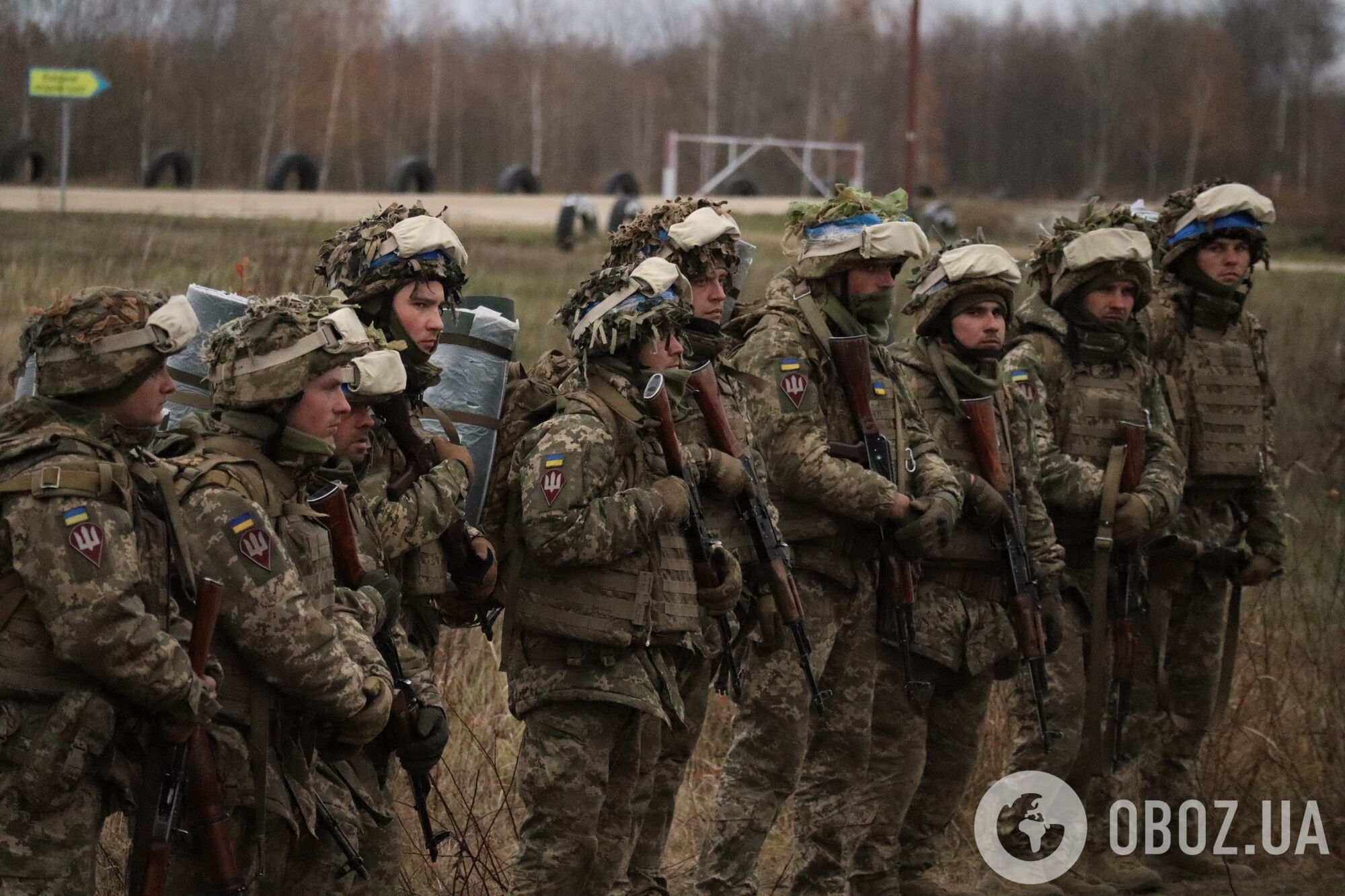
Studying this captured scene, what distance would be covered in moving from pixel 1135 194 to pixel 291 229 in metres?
20.6

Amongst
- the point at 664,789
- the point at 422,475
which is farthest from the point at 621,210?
the point at 422,475

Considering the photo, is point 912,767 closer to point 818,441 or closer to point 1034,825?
point 1034,825

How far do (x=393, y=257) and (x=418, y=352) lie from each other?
29 cm

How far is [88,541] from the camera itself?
351 cm

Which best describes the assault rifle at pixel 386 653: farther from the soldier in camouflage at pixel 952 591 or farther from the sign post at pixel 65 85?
the sign post at pixel 65 85

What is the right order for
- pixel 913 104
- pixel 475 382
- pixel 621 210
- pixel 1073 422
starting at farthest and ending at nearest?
pixel 621 210 → pixel 913 104 → pixel 1073 422 → pixel 475 382

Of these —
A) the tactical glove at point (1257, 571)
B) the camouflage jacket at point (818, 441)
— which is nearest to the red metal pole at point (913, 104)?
the tactical glove at point (1257, 571)

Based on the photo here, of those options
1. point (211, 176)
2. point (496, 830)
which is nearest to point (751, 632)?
point (496, 830)

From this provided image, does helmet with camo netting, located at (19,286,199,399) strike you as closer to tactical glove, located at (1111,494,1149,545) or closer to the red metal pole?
tactical glove, located at (1111,494,1149,545)

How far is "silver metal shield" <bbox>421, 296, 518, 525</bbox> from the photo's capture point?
5.16 meters

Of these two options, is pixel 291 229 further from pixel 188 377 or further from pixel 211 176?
pixel 211 176

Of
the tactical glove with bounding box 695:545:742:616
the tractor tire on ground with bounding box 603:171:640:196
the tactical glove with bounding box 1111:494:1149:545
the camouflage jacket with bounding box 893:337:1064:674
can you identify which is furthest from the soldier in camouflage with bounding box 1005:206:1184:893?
the tractor tire on ground with bounding box 603:171:640:196

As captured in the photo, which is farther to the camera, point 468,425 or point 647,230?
point 647,230

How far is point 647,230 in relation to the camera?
5.78 m
